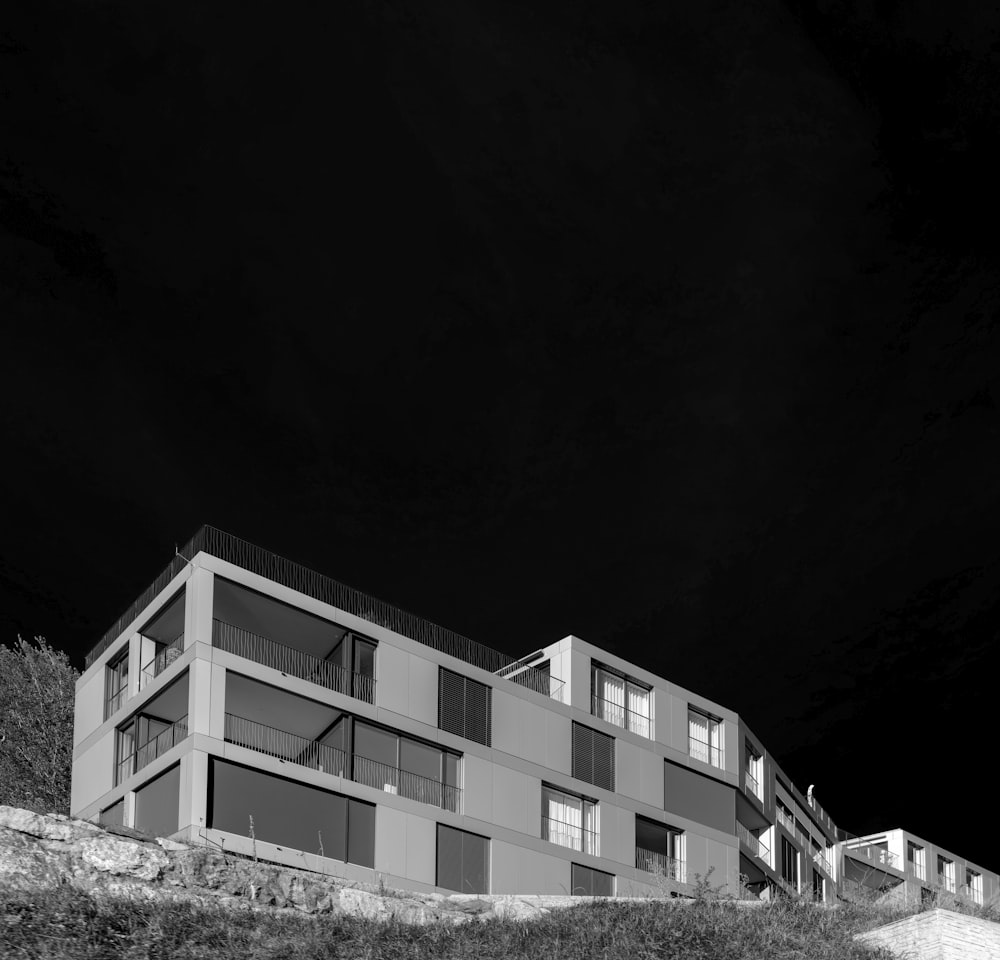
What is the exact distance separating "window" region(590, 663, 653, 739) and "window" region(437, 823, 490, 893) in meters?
8.87

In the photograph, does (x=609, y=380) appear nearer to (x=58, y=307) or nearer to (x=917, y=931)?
(x=58, y=307)

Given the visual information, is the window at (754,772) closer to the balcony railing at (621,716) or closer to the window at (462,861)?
the balcony railing at (621,716)

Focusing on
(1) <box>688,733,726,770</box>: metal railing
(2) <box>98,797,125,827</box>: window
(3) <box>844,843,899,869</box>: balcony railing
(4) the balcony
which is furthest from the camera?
(3) <box>844,843,899,869</box>: balcony railing

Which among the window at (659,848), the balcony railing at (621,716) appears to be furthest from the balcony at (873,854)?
the balcony railing at (621,716)

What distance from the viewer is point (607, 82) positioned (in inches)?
3755

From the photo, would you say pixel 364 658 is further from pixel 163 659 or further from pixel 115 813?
pixel 115 813

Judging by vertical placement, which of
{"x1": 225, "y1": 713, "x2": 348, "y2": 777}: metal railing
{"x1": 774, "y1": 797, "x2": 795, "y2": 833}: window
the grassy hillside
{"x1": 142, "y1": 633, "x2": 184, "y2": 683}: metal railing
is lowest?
the grassy hillside

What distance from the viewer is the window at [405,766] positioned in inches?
1789

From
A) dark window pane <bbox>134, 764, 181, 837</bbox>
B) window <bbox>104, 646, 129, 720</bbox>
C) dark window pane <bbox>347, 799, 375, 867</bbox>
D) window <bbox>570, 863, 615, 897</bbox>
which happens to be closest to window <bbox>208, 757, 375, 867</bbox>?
dark window pane <bbox>347, 799, 375, 867</bbox>

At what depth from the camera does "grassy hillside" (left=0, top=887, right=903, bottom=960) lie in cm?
1988

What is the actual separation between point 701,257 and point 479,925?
81567mm

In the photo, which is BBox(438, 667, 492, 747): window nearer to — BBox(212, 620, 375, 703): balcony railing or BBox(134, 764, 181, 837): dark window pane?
BBox(212, 620, 375, 703): balcony railing

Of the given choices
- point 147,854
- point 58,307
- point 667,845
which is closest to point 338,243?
point 58,307

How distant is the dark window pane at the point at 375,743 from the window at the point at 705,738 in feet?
53.4
